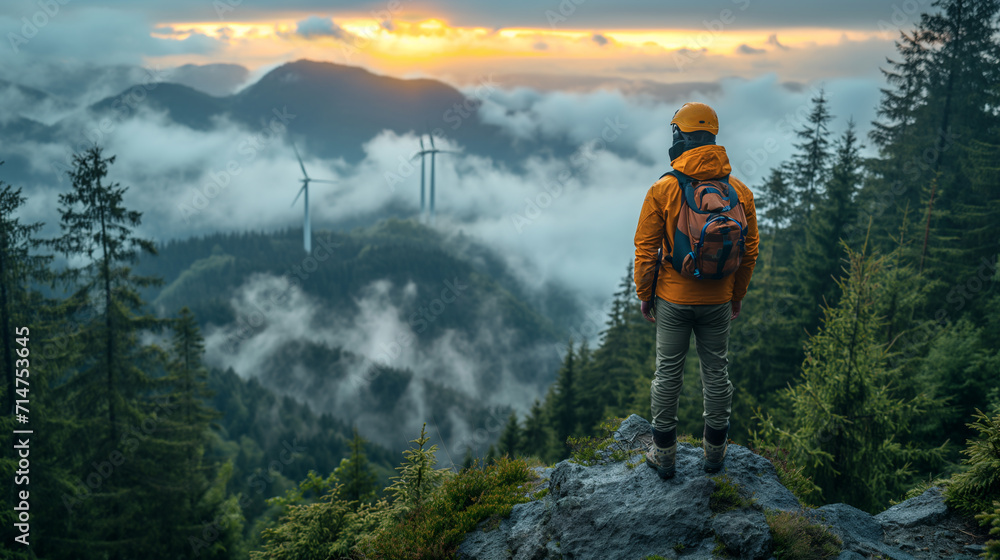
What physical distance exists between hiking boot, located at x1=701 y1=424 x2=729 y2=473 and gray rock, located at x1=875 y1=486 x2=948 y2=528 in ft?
8.59

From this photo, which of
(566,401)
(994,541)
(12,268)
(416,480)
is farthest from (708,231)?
(566,401)

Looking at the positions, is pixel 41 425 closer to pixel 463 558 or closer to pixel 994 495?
pixel 463 558

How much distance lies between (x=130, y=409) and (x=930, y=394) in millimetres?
29243

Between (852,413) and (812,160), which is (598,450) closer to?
(852,413)

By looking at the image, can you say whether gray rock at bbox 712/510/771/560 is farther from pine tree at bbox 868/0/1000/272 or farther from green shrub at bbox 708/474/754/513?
pine tree at bbox 868/0/1000/272

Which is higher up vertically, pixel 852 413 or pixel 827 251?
pixel 827 251

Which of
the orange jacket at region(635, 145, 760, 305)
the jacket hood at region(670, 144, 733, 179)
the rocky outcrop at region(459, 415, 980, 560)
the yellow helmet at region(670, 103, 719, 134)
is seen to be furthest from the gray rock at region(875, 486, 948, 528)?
the yellow helmet at region(670, 103, 719, 134)

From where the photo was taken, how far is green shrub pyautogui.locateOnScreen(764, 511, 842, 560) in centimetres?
600

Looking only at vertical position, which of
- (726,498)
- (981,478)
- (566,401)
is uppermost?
(981,478)

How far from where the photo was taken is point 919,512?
7.21 m

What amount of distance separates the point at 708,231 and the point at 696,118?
1507 millimetres

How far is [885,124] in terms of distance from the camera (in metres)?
37.6

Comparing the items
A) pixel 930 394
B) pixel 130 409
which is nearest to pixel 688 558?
pixel 930 394

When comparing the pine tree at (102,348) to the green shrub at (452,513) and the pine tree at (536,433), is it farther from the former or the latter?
the pine tree at (536,433)
